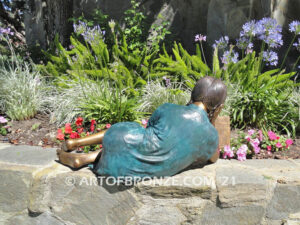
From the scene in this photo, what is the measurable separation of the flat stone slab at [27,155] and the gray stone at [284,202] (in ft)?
5.80

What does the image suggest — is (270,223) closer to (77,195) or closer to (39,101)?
(77,195)

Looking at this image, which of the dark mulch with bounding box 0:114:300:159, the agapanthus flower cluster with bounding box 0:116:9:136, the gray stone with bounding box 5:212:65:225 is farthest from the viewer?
the agapanthus flower cluster with bounding box 0:116:9:136

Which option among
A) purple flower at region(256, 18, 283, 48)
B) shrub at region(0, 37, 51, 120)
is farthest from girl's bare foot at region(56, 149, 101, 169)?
purple flower at region(256, 18, 283, 48)

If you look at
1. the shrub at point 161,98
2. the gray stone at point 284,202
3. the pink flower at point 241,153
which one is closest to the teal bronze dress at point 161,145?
the pink flower at point 241,153

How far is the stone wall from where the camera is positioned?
400cm

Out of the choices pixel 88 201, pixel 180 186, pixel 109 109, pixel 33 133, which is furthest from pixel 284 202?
pixel 33 133

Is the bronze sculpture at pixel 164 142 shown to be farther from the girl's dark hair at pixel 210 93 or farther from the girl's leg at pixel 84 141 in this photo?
the girl's leg at pixel 84 141

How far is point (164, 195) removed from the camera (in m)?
2.10

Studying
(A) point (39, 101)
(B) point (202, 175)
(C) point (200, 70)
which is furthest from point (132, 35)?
(B) point (202, 175)

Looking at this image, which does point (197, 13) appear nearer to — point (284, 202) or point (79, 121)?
point (79, 121)

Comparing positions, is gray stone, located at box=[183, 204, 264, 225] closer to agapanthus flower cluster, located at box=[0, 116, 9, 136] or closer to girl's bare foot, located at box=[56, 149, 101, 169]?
girl's bare foot, located at box=[56, 149, 101, 169]

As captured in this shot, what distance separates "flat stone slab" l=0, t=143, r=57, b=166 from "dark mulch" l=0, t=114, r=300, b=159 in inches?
12.7

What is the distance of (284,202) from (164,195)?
2.96 feet

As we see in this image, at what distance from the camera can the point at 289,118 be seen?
3182 millimetres
